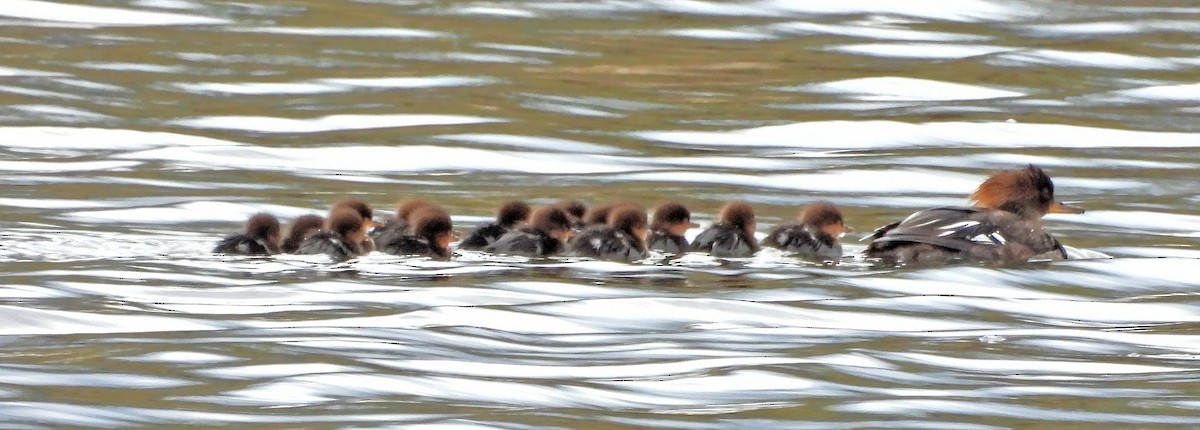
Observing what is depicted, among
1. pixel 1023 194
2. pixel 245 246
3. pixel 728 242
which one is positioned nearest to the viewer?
pixel 245 246

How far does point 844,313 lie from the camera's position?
8.09 m

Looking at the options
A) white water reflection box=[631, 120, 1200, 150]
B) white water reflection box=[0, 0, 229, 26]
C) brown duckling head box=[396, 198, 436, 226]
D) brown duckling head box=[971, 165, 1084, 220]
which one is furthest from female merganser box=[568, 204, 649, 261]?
white water reflection box=[0, 0, 229, 26]

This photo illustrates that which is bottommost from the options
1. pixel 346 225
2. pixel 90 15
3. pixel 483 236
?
pixel 483 236

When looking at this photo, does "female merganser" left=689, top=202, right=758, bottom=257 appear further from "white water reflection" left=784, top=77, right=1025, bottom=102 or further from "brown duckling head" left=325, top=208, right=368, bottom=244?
"white water reflection" left=784, top=77, right=1025, bottom=102

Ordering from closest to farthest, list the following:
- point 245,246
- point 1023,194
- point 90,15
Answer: point 245,246
point 1023,194
point 90,15

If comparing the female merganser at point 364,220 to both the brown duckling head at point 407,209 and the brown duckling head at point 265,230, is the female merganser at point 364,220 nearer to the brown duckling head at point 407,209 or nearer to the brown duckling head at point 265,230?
the brown duckling head at point 407,209

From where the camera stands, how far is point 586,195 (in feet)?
39.2

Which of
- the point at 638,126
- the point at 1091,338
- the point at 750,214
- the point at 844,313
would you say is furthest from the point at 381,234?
the point at 638,126

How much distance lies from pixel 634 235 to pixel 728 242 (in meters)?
0.36

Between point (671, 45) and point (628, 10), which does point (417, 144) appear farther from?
point (628, 10)

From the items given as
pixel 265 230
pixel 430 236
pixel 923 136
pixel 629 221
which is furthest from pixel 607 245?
pixel 923 136

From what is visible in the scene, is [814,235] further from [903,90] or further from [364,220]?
[903,90]

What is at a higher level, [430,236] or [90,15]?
[90,15]

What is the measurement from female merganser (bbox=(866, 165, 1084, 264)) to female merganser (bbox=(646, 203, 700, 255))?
29.4 inches
